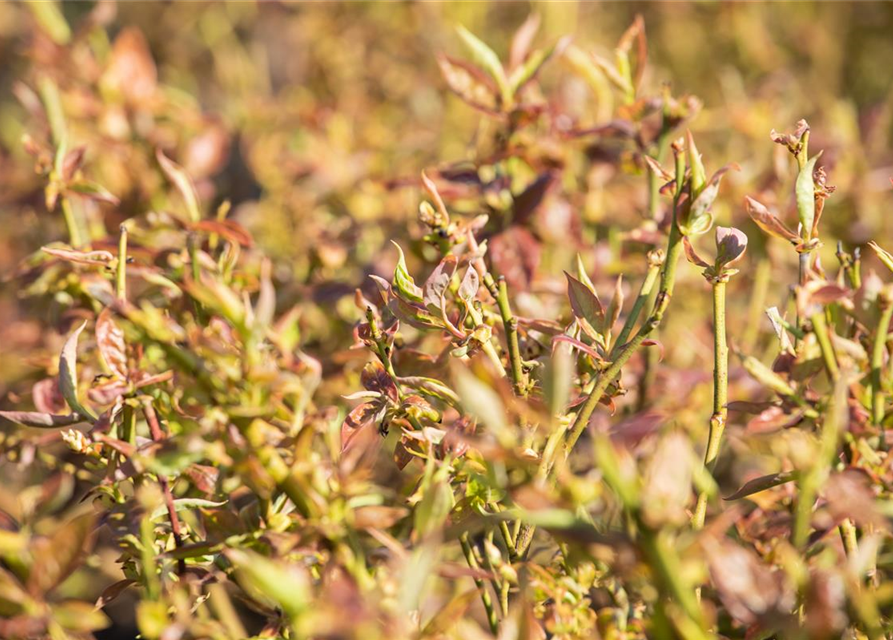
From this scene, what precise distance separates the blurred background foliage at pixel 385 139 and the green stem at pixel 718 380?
24 cm

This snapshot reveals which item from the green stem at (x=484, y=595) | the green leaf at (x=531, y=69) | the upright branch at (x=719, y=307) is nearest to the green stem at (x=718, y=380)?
the upright branch at (x=719, y=307)

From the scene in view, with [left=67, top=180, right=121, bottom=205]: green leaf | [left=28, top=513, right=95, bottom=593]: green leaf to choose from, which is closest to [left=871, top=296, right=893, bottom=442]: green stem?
[left=28, top=513, right=95, bottom=593]: green leaf

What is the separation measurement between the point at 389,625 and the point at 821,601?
0.28 m

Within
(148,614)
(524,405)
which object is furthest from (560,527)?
(148,614)

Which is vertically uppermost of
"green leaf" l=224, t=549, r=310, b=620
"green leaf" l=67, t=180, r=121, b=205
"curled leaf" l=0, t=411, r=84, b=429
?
"green leaf" l=224, t=549, r=310, b=620

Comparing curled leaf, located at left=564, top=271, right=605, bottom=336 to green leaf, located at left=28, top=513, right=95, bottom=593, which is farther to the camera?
curled leaf, located at left=564, top=271, right=605, bottom=336

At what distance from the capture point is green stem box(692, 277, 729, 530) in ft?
2.30

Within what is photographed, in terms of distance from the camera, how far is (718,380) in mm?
724

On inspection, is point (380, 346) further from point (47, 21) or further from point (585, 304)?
point (47, 21)

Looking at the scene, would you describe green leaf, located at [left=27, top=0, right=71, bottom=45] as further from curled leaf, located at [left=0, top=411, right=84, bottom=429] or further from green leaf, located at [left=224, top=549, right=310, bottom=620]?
green leaf, located at [left=224, top=549, right=310, bottom=620]

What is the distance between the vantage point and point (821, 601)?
19.6 inches

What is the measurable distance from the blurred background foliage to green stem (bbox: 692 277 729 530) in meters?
0.24

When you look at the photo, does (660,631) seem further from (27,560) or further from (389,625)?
(27,560)

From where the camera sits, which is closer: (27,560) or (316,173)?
(27,560)
